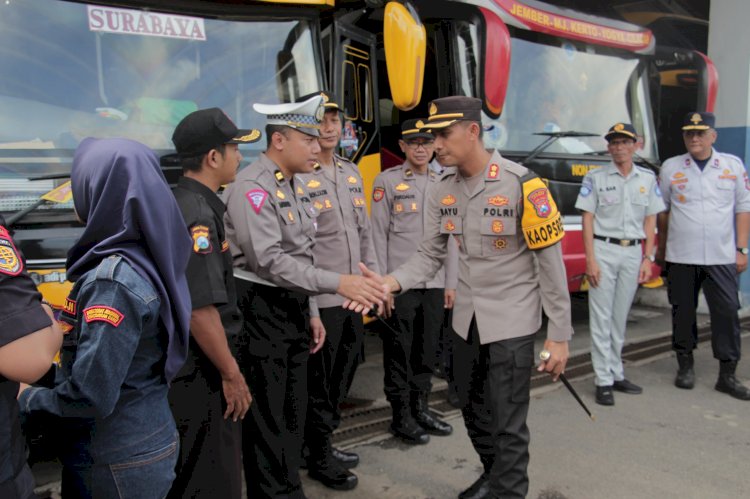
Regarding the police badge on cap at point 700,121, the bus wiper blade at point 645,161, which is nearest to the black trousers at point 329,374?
the police badge on cap at point 700,121

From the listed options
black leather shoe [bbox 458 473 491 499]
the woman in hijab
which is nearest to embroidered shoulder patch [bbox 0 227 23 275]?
the woman in hijab

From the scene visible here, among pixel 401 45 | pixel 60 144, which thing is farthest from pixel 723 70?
pixel 60 144

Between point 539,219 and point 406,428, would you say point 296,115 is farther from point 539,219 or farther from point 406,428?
point 406,428

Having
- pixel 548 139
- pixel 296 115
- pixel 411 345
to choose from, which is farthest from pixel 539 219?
pixel 548 139

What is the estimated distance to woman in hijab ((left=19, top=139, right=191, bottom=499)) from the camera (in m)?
1.42

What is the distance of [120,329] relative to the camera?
1427mm

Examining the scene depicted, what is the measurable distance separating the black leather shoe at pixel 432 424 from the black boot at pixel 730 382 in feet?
6.95

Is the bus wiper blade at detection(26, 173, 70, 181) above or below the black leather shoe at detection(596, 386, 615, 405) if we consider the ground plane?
above

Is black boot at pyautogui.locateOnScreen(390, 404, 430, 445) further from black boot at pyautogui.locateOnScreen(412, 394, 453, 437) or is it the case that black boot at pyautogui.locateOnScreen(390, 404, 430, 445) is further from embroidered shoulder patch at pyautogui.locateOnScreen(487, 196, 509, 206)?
embroidered shoulder patch at pyautogui.locateOnScreen(487, 196, 509, 206)

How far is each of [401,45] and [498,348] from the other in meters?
1.63

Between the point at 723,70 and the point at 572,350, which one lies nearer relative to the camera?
the point at 572,350

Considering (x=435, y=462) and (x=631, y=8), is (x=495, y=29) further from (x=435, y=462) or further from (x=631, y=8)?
(x=631, y=8)

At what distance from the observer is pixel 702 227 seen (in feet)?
15.0

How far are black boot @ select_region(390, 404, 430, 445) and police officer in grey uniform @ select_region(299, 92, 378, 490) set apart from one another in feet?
1.28
